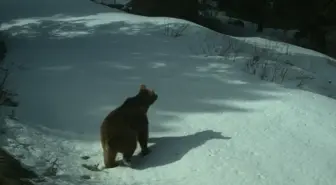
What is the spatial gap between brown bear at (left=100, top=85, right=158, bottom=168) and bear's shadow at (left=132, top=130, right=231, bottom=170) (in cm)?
12

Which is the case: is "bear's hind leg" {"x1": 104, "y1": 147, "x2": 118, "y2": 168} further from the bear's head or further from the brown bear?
the bear's head

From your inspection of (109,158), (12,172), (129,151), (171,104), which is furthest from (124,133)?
(171,104)

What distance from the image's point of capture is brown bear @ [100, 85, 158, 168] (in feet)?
20.6

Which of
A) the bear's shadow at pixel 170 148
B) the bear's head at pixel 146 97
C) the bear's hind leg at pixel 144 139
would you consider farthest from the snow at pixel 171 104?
the bear's head at pixel 146 97

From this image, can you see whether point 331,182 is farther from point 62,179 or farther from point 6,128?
point 6,128

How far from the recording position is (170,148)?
22.0 feet

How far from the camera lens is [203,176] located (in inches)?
234

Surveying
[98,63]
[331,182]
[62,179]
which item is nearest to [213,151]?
[331,182]

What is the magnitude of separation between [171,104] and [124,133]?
2.08 metres

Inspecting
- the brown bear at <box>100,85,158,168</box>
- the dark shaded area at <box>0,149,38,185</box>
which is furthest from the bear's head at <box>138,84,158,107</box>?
the dark shaded area at <box>0,149,38,185</box>

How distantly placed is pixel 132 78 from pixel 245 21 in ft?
52.6

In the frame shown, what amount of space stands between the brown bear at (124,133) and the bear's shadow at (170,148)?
0.41ft

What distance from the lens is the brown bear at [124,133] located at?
20.6 ft

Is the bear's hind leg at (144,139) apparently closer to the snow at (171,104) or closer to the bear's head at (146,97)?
the snow at (171,104)
